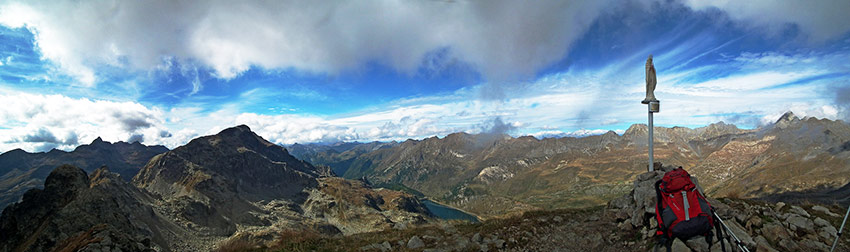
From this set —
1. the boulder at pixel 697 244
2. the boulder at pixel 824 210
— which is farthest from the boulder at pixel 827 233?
the boulder at pixel 697 244

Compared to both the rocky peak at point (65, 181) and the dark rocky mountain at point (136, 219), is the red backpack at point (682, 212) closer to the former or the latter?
the dark rocky mountain at point (136, 219)

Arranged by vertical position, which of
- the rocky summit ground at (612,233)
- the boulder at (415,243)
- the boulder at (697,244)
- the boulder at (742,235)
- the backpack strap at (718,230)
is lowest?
the boulder at (415,243)

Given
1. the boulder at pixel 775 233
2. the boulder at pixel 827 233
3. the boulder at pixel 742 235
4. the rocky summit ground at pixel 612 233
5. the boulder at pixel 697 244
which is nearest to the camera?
the boulder at pixel 697 244

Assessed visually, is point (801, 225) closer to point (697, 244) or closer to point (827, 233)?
point (827, 233)

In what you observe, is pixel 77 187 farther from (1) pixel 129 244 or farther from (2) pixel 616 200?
(2) pixel 616 200

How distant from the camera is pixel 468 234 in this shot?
54.6 ft

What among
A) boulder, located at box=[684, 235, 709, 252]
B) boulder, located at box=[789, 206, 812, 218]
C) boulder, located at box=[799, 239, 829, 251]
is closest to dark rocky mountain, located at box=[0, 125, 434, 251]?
boulder, located at box=[684, 235, 709, 252]

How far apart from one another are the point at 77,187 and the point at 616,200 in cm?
6016

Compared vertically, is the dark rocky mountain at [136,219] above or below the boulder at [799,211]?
below

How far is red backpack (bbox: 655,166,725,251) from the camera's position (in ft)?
28.5

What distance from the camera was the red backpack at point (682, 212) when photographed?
8688 millimetres

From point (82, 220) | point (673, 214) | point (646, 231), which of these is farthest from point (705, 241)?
point (82, 220)

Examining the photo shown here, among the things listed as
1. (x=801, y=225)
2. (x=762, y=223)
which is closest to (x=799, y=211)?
(x=801, y=225)

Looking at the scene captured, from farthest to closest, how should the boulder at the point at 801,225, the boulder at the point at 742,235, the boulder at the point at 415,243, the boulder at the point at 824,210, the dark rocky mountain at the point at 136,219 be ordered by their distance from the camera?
1. the dark rocky mountain at the point at 136,219
2. the boulder at the point at 415,243
3. the boulder at the point at 824,210
4. the boulder at the point at 801,225
5. the boulder at the point at 742,235
